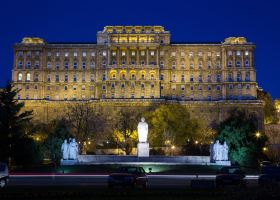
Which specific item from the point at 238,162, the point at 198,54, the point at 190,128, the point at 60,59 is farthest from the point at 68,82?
the point at 238,162

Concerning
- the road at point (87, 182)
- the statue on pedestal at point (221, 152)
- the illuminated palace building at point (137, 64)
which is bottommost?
the road at point (87, 182)

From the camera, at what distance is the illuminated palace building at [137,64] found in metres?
147

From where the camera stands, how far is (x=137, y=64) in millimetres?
145625

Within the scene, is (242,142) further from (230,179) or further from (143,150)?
(230,179)

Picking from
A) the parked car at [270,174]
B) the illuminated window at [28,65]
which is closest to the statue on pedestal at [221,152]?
the parked car at [270,174]

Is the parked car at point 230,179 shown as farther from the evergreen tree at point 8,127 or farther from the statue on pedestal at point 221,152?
the evergreen tree at point 8,127

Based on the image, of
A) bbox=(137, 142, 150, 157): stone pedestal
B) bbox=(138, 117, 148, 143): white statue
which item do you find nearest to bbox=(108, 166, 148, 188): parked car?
bbox=(138, 117, 148, 143): white statue

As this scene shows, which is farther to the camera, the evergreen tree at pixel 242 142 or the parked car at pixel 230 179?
the evergreen tree at pixel 242 142

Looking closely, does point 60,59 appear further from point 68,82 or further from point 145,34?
point 145,34

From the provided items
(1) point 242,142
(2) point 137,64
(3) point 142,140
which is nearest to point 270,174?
(3) point 142,140

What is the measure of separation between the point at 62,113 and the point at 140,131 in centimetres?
8190

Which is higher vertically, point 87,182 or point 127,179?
point 127,179

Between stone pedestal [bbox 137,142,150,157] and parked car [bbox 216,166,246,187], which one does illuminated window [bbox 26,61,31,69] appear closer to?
stone pedestal [bbox 137,142,150,157]

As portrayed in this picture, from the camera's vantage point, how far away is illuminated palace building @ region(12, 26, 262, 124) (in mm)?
146750
